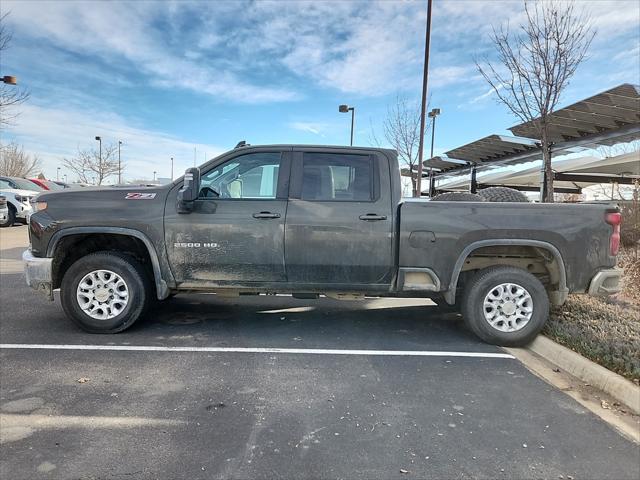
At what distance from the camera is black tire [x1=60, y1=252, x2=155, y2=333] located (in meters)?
4.89

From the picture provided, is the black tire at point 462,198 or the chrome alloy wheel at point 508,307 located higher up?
the black tire at point 462,198

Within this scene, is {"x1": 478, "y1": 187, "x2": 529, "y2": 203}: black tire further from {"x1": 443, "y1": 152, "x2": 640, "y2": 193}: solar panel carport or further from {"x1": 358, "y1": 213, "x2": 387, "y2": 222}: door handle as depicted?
{"x1": 443, "y1": 152, "x2": 640, "y2": 193}: solar panel carport

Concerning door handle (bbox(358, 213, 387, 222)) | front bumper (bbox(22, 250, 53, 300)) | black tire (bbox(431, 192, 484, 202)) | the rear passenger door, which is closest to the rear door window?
the rear passenger door

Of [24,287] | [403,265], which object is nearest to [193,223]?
[403,265]

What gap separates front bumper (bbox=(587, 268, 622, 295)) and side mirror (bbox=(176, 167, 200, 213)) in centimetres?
421

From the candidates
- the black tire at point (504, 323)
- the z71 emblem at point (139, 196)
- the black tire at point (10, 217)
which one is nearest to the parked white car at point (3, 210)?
the black tire at point (10, 217)

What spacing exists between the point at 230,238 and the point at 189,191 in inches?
24.8

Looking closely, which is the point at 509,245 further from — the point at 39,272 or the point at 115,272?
the point at 39,272

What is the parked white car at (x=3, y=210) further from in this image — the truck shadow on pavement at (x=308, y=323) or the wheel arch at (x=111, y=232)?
the wheel arch at (x=111, y=232)

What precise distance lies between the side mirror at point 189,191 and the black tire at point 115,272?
895 millimetres

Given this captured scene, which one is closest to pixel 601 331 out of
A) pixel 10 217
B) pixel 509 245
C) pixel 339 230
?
pixel 509 245

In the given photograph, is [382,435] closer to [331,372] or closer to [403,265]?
[331,372]

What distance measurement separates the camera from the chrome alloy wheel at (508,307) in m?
4.79

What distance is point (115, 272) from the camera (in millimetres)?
4898
